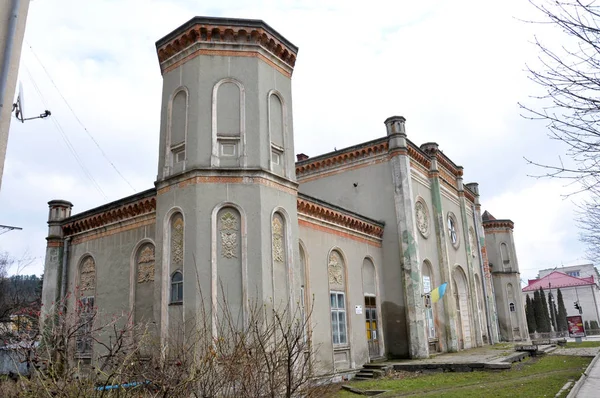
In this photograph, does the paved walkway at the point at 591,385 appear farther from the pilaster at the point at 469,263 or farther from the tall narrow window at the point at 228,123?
the pilaster at the point at 469,263

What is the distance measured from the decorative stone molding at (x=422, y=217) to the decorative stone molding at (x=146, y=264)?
1235 centimetres

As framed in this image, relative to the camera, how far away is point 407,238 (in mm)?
20766

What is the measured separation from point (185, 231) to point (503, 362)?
40.8 feet

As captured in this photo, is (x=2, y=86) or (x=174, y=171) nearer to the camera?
(x=2, y=86)

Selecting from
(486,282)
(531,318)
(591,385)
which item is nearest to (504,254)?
(486,282)

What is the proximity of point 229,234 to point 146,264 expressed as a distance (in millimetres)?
5083

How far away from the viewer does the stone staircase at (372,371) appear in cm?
1728

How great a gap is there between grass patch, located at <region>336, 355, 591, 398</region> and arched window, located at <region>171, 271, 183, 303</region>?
5181 millimetres

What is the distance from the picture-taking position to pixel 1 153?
370 cm

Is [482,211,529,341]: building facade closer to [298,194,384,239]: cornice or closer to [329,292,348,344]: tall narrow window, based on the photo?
[298,194,384,239]: cornice

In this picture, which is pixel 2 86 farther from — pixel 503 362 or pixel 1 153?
pixel 503 362

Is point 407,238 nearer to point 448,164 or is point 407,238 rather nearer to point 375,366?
point 375,366

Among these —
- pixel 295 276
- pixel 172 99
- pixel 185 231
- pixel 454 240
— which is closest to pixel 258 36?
pixel 172 99

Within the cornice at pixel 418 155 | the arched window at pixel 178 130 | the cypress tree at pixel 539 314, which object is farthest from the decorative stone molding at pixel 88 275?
the cypress tree at pixel 539 314
